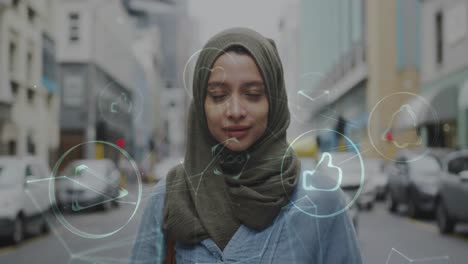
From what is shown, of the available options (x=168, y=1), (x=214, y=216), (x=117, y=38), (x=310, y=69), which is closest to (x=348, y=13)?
(x=310, y=69)

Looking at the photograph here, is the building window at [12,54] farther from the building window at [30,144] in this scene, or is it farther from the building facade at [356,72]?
the building facade at [356,72]

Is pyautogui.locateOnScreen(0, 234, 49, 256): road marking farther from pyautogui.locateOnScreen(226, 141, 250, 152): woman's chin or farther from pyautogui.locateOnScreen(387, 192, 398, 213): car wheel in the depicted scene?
pyautogui.locateOnScreen(226, 141, 250, 152): woman's chin

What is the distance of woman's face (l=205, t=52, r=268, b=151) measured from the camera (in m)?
1.34

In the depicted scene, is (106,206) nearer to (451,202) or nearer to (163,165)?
(163,165)

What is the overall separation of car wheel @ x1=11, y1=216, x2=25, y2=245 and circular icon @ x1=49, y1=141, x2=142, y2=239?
12.1 ft

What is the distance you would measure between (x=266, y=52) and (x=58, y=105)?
1449 millimetres

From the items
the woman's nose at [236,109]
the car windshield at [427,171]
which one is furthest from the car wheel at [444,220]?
the woman's nose at [236,109]

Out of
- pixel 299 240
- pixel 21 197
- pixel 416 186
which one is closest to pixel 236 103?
pixel 299 240

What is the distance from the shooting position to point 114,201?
1.71 m

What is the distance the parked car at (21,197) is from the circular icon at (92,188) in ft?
2.57

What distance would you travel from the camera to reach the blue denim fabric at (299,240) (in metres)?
1.35

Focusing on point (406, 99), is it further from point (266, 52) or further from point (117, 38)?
point (117, 38)

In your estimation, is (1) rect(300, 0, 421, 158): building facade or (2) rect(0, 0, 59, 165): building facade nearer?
(1) rect(300, 0, 421, 158): building facade

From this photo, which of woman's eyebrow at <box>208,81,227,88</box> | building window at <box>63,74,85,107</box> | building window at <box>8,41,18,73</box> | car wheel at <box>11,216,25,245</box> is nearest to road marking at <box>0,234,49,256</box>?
car wheel at <box>11,216,25,245</box>
